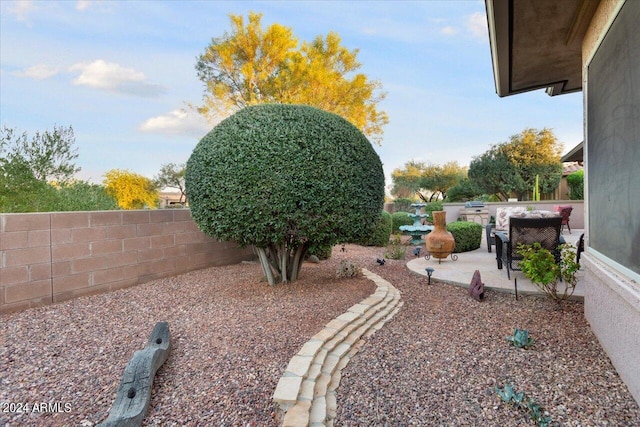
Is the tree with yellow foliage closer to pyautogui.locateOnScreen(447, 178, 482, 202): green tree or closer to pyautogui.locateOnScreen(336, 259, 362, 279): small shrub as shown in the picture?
pyautogui.locateOnScreen(336, 259, 362, 279): small shrub

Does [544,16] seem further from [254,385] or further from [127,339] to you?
[127,339]

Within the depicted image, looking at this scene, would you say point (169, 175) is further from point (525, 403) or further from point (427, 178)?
point (525, 403)

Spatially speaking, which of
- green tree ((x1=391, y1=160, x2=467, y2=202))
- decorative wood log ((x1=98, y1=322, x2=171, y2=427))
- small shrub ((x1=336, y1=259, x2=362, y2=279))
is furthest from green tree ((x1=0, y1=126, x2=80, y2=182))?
green tree ((x1=391, y1=160, x2=467, y2=202))

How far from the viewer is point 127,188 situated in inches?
814

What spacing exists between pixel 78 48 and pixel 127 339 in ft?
21.7

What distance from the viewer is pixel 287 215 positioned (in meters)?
3.89

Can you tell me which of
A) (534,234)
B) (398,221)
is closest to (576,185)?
(398,221)

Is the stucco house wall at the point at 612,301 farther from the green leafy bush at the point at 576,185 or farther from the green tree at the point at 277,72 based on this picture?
the green leafy bush at the point at 576,185

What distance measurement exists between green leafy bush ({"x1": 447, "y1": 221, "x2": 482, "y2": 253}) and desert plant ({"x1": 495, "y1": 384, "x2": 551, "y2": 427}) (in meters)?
6.02

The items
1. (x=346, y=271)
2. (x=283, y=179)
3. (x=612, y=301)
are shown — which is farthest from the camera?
(x=346, y=271)

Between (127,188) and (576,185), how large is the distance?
24.5 m

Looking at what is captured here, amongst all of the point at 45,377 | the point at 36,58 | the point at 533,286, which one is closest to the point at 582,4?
the point at 533,286

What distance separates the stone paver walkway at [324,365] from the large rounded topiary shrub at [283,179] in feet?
3.55

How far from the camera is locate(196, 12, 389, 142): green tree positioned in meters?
16.6
